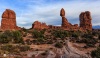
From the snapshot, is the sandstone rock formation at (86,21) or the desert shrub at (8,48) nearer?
the desert shrub at (8,48)

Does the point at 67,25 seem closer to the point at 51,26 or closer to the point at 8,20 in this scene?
the point at 51,26

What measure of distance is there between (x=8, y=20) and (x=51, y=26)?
13295 millimetres

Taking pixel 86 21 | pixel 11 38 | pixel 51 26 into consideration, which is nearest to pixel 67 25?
pixel 51 26

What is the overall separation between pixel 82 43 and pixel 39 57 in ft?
44.1

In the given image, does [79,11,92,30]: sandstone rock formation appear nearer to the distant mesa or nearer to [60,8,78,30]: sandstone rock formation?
the distant mesa

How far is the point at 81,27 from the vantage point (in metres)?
72.7

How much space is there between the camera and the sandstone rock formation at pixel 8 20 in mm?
64562

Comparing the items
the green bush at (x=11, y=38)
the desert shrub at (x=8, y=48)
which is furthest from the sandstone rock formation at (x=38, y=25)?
the desert shrub at (x=8, y=48)

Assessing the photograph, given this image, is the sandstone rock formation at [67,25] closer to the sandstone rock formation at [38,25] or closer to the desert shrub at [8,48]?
the sandstone rock formation at [38,25]

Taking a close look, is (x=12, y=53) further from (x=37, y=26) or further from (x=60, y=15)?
(x=60, y=15)

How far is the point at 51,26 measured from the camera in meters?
73.1

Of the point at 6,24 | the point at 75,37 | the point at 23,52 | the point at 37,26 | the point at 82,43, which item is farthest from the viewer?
the point at 37,26

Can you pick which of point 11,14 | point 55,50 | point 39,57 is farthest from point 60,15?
point 39,57

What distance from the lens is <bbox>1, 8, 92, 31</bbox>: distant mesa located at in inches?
2552
